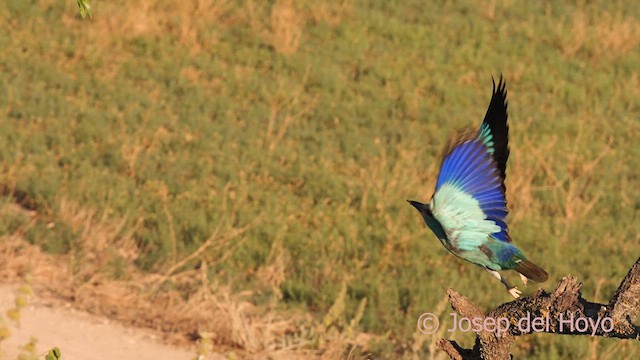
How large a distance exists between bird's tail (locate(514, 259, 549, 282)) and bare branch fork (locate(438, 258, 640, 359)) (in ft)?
0.19

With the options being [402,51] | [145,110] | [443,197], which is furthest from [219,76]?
[443,197]

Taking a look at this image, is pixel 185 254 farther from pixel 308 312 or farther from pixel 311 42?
pixel 311 42

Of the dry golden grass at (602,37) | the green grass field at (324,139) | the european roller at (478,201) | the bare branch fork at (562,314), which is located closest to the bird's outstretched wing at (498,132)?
the european roller at (478,201)

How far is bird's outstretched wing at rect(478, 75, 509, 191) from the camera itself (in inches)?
173

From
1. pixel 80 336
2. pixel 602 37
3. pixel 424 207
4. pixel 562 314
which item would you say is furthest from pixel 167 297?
pixel 602 37

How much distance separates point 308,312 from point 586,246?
2519 mm

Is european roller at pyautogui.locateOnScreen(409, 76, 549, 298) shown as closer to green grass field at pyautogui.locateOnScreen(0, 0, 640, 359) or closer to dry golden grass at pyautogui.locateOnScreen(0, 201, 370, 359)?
green grass field at pyautogui.locateOnScreen(0, 0, 640, 359)

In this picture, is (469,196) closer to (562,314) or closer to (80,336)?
(562,314)

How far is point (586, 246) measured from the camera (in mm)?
9539

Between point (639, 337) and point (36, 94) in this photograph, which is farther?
point (36, 94)

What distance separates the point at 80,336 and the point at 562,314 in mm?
4126

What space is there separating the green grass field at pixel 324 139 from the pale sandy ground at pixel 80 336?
552 millimetres

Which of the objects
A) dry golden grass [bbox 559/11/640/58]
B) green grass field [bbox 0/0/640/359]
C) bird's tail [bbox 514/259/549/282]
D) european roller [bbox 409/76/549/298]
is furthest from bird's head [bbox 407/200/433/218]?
dry golden grass [bbox 559/11/640/58]

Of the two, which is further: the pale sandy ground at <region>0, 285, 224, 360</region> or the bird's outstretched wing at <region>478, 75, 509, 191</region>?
the pale sandy ground at <region>0, 285, 224, 360</region>
